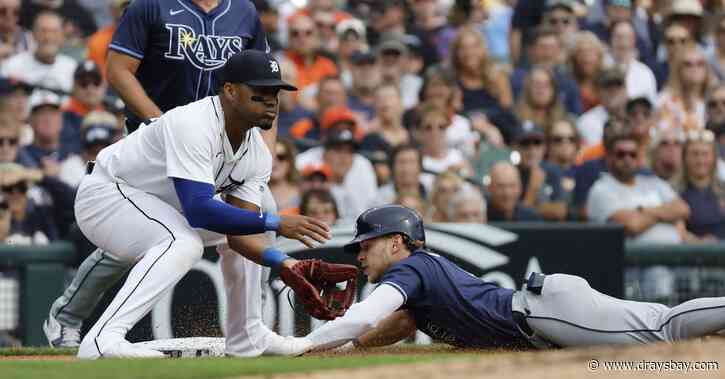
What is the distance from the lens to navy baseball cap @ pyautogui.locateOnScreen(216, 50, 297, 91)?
17.9ft

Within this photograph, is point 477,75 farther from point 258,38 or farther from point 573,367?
point 573,367

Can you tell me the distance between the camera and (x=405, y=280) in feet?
18.5

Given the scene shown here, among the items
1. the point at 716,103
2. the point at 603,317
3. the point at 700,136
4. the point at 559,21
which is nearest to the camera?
the point at 603,317

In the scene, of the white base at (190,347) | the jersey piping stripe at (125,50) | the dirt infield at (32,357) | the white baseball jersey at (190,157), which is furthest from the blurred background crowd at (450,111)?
the white baseball jersey at (190,157)

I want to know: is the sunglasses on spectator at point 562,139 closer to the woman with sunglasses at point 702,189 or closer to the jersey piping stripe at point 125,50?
the woman with sunglasses at point 702,189

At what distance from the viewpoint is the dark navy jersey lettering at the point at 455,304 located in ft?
18.9

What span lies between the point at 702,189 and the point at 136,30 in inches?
223

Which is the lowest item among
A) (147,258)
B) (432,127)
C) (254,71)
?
(147,258)

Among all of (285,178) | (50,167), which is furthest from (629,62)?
(50,167)

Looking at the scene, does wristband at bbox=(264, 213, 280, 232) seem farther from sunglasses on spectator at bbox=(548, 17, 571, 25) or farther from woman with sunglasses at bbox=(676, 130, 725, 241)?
sunglasses on spectator at bbox=(548, 17, 571, 25)

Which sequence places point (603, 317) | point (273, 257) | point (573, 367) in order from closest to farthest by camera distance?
point (573, 367) → point (273, 257) → point (603, 317)

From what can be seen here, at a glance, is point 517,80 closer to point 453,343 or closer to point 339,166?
point 339,166

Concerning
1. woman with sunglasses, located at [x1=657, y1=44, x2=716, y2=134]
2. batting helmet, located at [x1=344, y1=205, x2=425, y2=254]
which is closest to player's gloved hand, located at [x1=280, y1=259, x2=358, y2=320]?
batting helmet, located at [x1=344, y1=205, x2=425, y2=254]

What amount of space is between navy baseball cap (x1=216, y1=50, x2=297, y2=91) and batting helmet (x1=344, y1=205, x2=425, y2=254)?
Answer: 79 centimetres
